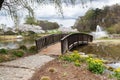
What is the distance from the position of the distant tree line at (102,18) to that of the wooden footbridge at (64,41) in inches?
1382

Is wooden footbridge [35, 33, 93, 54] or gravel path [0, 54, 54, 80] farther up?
gravel path [0, 54, 54, 80]

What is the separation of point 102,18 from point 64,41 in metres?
51.2

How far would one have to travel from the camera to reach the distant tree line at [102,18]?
68.6 meters

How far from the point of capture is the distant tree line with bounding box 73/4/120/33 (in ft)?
225

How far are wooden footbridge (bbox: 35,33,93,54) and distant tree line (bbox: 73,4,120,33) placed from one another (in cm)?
3511

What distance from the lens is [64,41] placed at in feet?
67.5

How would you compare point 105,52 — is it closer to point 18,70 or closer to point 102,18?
point 18,70

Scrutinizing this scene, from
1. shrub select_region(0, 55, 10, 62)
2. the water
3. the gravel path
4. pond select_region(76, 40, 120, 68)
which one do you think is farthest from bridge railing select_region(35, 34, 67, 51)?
the water

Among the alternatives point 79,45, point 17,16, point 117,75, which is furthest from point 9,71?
point 79,45

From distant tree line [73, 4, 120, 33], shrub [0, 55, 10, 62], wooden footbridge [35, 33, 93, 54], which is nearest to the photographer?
shrub [0, 55, 10, 62]

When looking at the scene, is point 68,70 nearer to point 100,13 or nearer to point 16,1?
point 16,1

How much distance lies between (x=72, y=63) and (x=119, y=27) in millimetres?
47451

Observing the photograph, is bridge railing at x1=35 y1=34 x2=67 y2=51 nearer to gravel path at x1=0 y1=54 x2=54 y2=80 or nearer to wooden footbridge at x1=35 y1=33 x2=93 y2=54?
wooden footbridge at x1=35 y1=33 x2=93 y2=54

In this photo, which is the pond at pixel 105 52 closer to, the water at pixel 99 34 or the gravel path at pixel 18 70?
the gravel path at pixel 18 70
